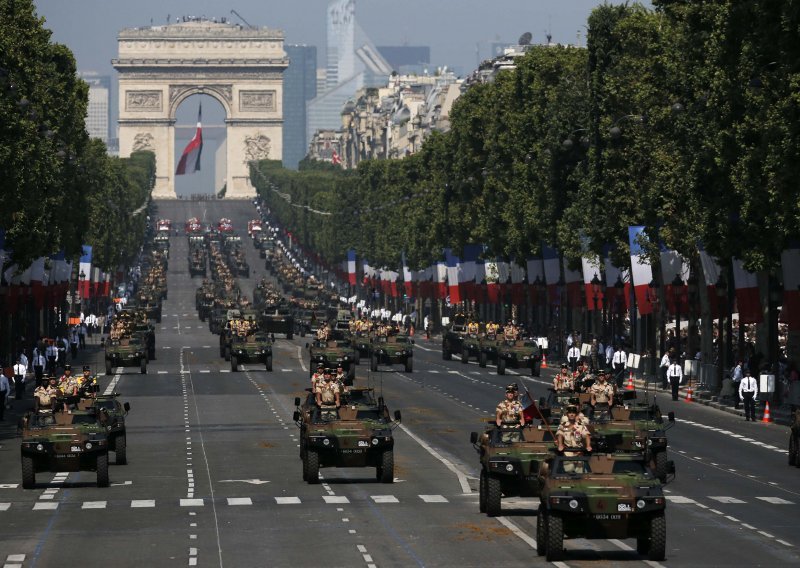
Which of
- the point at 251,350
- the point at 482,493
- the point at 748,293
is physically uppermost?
the point at 748,293

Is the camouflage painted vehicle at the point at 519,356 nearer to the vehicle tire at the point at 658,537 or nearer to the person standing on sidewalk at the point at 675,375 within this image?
the person standing on sidewalk at the point at 675,375

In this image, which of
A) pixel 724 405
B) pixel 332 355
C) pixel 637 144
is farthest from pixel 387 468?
pixel 637 144

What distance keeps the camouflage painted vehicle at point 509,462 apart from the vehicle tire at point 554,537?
5144 mm

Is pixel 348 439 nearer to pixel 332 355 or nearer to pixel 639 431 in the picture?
pixel 639 431

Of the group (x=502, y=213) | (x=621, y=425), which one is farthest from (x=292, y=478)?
(x=502, y=213)

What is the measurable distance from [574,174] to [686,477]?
207 ft

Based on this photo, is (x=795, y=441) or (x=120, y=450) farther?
(x=120, y=450)

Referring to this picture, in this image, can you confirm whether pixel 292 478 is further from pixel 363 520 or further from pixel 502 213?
pixel 502 213

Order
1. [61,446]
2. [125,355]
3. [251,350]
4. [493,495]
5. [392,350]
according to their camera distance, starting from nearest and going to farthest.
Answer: [493,495] → [61,446] → [392,350] → [125,355] → [251,350]

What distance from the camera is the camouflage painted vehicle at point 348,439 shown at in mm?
42188

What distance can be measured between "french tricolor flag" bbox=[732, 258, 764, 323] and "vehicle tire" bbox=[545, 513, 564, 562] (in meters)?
42.8

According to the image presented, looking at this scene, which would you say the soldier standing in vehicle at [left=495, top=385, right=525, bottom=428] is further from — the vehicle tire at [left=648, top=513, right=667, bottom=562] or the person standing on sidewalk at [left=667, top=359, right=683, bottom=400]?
the person standing on sidewalk at [left=667, top=359, right=683, bottom=400]

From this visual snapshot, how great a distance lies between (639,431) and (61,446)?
439 inches

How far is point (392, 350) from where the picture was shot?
93.9m
